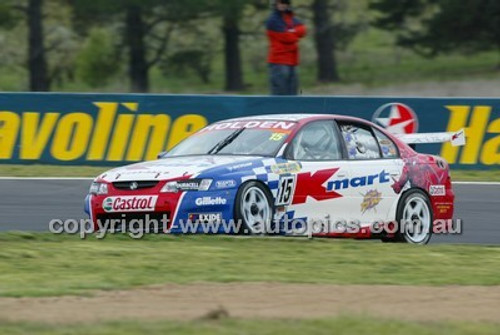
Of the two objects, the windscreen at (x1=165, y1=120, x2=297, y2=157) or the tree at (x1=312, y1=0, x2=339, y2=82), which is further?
the tree at (x1=312, y1=0, x2=339, y2=82)

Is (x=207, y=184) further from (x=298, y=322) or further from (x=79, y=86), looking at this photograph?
(x=79, y=86)

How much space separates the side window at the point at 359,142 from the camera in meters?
11.8

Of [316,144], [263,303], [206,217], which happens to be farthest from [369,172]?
[263,303]

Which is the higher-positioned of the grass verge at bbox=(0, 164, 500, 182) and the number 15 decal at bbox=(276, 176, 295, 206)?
the number 15 decal at bbox=(276, 176, 295, 206)

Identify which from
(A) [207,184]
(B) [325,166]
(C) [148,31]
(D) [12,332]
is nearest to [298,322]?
(D) [12,332]

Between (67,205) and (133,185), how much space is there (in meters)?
3.48

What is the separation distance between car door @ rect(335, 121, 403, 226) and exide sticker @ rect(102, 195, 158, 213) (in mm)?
1893

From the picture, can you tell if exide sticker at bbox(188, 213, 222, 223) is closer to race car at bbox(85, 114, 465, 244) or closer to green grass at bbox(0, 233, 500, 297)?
race car at bbox(85, 114, 465, 244)

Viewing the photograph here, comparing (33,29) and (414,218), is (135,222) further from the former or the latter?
(33,29)

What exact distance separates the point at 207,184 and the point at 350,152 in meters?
1.82

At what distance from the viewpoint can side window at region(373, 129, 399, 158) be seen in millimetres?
12086

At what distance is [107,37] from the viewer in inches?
1506

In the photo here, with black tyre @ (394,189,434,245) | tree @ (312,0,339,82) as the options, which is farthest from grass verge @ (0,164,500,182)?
tree @ (312,0,339,82)

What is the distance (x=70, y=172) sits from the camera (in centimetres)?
1742
